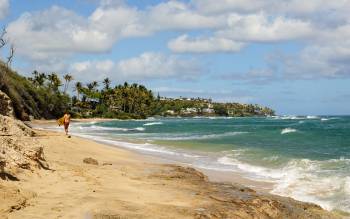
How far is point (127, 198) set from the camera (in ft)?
33.7

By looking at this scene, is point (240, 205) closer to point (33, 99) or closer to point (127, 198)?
point (127, 198)

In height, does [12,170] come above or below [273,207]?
above

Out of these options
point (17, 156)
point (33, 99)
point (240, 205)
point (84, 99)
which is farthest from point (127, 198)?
point (84, 99)

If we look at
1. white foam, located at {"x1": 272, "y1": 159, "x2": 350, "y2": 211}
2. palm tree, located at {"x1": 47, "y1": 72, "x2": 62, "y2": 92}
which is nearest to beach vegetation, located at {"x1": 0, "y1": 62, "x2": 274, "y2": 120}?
palm tree, located at {"x1": 47, "y1": 72, "x2": 62, "y2": 92}

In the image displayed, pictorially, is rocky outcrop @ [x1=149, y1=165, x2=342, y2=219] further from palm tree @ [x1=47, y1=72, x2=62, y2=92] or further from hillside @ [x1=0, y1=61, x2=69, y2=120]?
palm tree @ [x1=47, y1=72, x2=62, y2=92]

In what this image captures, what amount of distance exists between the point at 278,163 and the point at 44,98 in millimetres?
75466

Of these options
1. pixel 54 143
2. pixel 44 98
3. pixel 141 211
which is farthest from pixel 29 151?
pixel 44 98

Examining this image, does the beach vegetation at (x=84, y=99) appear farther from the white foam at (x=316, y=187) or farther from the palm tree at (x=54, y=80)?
the white foam at (x=316, y=187)

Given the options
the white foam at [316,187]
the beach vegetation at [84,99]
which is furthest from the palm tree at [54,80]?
the white foam at [316,187]

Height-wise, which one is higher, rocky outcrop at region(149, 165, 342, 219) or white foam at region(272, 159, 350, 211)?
rocky outcrop at region(149, 165, 342, 219)

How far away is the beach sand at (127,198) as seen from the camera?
877 centimetres

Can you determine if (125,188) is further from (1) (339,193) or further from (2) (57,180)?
(1) (339,193)

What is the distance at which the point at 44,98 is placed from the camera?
306ft

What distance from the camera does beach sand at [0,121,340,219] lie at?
8.77 meters
